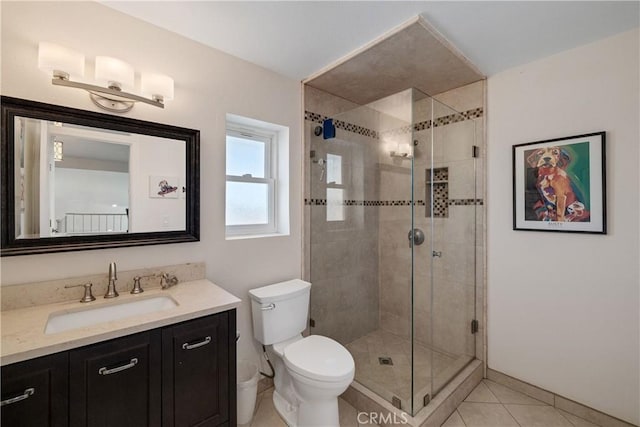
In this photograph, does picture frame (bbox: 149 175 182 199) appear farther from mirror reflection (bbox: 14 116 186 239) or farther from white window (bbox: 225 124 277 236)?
white window (bbox: 225 124 277 236)

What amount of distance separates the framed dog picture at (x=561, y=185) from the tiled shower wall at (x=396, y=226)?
30cm

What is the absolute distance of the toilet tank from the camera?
1796mm

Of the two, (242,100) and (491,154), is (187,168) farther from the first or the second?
(491,154)

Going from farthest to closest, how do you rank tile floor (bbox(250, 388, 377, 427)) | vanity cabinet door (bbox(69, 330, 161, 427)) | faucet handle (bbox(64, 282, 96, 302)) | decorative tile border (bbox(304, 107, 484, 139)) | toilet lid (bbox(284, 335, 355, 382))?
decorative tile border (bbox(304, 107, 484, 139)) < tile floor (bbox(250, 388, 377, 427)) < toilet lid (bbox(284, 335, 355, 382)) < faucet handle (bbox(64, 282, 96, 302)) < vanity cabinet door (bbox(69, 330, 161, 427))

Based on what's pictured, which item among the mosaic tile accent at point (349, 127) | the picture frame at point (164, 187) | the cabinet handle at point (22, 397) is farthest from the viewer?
the mosaic tile accent at point (349, 127)

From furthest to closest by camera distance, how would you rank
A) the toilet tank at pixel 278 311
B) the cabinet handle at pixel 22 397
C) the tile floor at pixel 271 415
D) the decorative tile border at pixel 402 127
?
the decorative tile border at pixel 402 127, the toilet tank at pixel 278 311, the tile floor at pixel 271 415, the cabinet handle at pixel 22 397

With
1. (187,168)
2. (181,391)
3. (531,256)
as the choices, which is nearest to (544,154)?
(531,256)

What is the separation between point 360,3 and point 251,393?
228cm

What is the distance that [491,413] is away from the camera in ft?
5.86

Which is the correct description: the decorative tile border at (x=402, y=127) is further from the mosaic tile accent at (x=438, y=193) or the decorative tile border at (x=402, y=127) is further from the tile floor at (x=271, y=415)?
the tile floor at (x=271, y=415)

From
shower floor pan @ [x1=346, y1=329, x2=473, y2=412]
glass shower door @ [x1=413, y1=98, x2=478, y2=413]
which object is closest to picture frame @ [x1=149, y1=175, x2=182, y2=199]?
glass shower door @ [x1=413, y1=98, x2=478, y2=413]

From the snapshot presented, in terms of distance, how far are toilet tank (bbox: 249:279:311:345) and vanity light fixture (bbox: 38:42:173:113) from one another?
1.31 m

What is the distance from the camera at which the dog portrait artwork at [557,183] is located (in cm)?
174

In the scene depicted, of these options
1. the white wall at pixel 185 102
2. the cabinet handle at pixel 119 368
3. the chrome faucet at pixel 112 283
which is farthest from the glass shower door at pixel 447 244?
the chrome faucet at pixel 112 283
